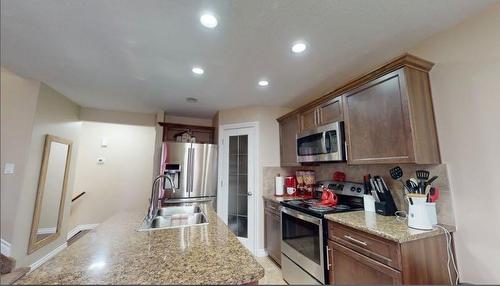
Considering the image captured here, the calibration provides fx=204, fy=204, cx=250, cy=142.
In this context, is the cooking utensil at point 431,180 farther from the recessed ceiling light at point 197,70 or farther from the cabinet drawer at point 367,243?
Result: the recessed ceiling light at point 197,70

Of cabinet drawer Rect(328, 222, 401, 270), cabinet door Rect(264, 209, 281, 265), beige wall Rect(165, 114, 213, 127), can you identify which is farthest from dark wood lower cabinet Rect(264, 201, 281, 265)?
beige wall Rect(165, 114, 213, 127)

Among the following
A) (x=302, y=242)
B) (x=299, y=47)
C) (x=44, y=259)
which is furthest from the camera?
(x=44, y=259)

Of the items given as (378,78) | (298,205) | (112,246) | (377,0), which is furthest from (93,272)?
(378,78)

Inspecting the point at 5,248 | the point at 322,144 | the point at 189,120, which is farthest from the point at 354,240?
the point at 5,248

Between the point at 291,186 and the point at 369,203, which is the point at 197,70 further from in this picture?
the point at 369,203

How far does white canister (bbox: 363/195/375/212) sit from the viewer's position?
196 centimetres

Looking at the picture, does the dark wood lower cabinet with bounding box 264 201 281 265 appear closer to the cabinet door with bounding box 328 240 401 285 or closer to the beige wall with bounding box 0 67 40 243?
the cabinet door with bounding box 328 240 401 285

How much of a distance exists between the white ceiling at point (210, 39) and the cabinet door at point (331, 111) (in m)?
0.35

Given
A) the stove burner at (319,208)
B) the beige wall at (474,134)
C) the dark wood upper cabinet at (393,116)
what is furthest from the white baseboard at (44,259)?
the beige wall at (474,134)

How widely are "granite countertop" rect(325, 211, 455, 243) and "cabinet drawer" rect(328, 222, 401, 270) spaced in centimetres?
5

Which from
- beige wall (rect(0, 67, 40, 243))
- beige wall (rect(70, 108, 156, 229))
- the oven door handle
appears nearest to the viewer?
the oven door handle

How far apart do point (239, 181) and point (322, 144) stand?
1593mm

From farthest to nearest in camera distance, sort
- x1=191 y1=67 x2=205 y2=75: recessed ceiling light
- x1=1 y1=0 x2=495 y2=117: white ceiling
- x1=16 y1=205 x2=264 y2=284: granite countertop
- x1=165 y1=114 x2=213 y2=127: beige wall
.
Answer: x1=165 y1=114 x2=213 y2=127: beige wall, x1=191 y1=67 x2=205 y2=75: recessed ceiling light, x1=1 y1=0 x2=495 y2=117: white ceiling, x1=16 y1=205 x2=264 y2=284: granite countertop

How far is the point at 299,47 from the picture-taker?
1.83 metres
